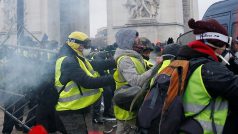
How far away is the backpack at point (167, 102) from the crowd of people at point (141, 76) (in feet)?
0.16

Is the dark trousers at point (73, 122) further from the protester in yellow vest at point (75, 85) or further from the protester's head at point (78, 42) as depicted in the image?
the protester's head at point (78, 42)

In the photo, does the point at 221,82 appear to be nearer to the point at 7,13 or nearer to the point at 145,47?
the point at 145,47

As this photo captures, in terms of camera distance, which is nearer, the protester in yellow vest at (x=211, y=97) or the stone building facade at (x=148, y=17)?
the protester in yellow vest at (x=211, y=97)

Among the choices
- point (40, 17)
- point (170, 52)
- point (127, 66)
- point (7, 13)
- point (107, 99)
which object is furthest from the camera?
point (40, 17)

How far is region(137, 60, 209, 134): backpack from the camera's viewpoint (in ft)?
8.48

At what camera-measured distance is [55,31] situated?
68.5 ft

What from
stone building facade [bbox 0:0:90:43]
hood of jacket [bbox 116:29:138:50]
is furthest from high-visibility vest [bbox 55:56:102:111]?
stone building facade [bbox 0:0:90:43]

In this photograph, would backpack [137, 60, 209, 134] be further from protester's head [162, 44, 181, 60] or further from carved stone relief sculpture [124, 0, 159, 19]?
carved stone relief sculpture [124, 0, 159, 19]

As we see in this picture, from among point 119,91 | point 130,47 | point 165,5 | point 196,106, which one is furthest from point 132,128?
point 165,5

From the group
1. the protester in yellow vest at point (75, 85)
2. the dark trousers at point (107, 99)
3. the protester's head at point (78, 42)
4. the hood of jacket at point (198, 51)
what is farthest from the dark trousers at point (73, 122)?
the dark trousers at point (107, 99)

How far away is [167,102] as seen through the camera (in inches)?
104

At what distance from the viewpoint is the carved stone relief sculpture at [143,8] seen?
15.7 m

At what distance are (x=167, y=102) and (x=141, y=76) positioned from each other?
1249 mm

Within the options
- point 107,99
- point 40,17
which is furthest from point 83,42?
point 40,17
